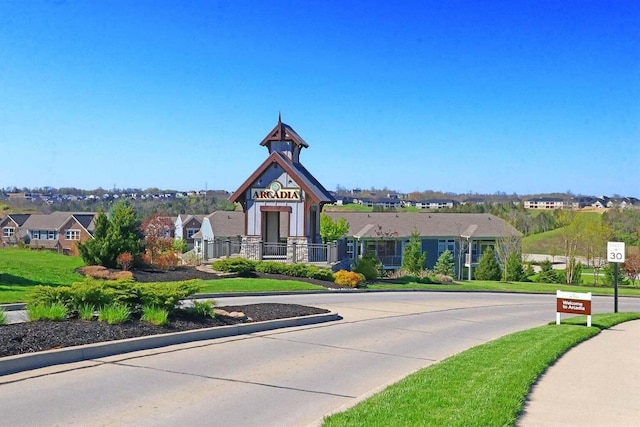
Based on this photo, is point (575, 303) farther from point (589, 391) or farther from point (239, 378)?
point (239, 378)

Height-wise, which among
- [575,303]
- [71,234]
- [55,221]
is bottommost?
[575,303]

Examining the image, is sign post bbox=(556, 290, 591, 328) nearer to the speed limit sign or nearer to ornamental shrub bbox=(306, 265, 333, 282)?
the speed limit sign

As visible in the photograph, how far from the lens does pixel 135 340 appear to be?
11.3 metres

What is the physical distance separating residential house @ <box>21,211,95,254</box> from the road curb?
7496cm

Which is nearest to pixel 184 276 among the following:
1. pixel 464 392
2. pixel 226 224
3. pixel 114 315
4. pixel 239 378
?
pixel 114 315

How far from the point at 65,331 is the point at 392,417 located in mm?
6589

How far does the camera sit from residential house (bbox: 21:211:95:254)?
86.6 m

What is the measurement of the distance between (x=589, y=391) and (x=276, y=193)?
25.4m

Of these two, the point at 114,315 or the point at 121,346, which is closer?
the point at 121,346

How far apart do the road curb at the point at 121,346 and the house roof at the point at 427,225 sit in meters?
41.7

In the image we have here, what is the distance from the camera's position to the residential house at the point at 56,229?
8662 cm

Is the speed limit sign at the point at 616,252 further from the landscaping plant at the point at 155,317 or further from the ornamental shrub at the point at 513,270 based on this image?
the ornamental shrub at the point at 513,270

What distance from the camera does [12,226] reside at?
94625 mm

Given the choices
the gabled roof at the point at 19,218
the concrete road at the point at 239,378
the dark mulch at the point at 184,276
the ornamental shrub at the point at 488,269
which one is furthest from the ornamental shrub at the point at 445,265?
the gabled roof at the point at 19,218
